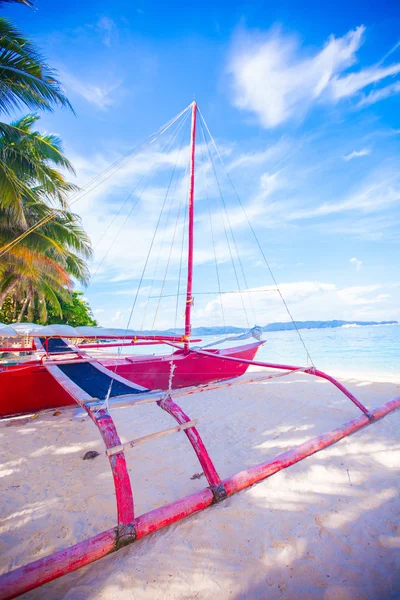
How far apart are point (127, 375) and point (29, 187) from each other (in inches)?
370

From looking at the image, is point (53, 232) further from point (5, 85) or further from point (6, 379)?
point (6, 379)

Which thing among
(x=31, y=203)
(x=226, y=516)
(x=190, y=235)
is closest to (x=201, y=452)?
(x=226, y=516)

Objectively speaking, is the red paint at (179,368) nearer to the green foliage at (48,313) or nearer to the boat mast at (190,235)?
the boat mast at (190,235)

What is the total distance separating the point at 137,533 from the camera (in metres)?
1.75

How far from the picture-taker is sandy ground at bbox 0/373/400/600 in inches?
64.7

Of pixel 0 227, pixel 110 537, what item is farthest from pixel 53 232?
pixel 110 537

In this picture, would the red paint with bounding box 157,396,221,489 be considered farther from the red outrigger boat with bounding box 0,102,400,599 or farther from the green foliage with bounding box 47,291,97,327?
the green foliage with bounding box 47,291,97,327

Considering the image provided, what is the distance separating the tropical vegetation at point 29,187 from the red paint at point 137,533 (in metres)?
7.23

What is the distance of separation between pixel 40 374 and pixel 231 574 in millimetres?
4868

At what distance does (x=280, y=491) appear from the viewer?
254cm

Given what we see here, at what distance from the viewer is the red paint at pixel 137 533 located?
55.2 inches

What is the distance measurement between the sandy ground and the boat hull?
731 millimetres

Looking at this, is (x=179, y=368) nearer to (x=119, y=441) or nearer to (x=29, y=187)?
(x=119, y=441)

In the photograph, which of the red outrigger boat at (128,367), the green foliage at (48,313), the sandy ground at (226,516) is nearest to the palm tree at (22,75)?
the red outrigger boat at (128,367)
